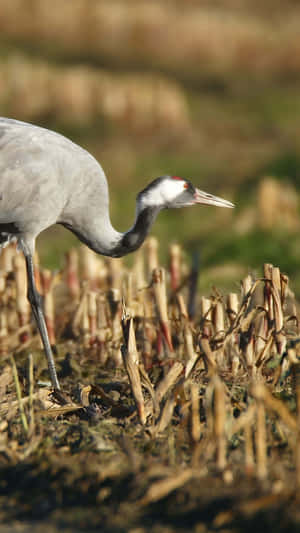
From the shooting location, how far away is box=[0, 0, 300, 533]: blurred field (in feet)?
10.8

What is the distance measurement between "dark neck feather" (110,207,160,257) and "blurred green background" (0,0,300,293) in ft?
9.65

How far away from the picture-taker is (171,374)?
405 cm

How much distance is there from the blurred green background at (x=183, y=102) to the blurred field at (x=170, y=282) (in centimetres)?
5

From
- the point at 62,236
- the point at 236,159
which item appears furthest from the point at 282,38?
the point at 62,236

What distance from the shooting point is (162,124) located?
17500 millimetres

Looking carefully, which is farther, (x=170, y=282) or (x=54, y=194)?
(x=170, y=282)

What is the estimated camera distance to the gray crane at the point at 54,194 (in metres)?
5.36

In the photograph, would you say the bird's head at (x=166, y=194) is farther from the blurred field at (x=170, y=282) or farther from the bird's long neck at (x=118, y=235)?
the blurred field at (x=170, y=282)

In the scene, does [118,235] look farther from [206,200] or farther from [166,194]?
[206,200]

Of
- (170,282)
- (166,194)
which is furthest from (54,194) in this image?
(170,282)

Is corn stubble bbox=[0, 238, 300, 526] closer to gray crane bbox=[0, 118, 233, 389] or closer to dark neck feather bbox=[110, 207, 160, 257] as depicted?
dark neck feather bbox=[110, 207, 160, 257]

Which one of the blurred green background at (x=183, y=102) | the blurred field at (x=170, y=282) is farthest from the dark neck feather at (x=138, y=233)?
the blurred green background at (x=183, y=102)

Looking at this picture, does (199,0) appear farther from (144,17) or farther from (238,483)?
(238,483)

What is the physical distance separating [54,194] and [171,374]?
1.81 meters
